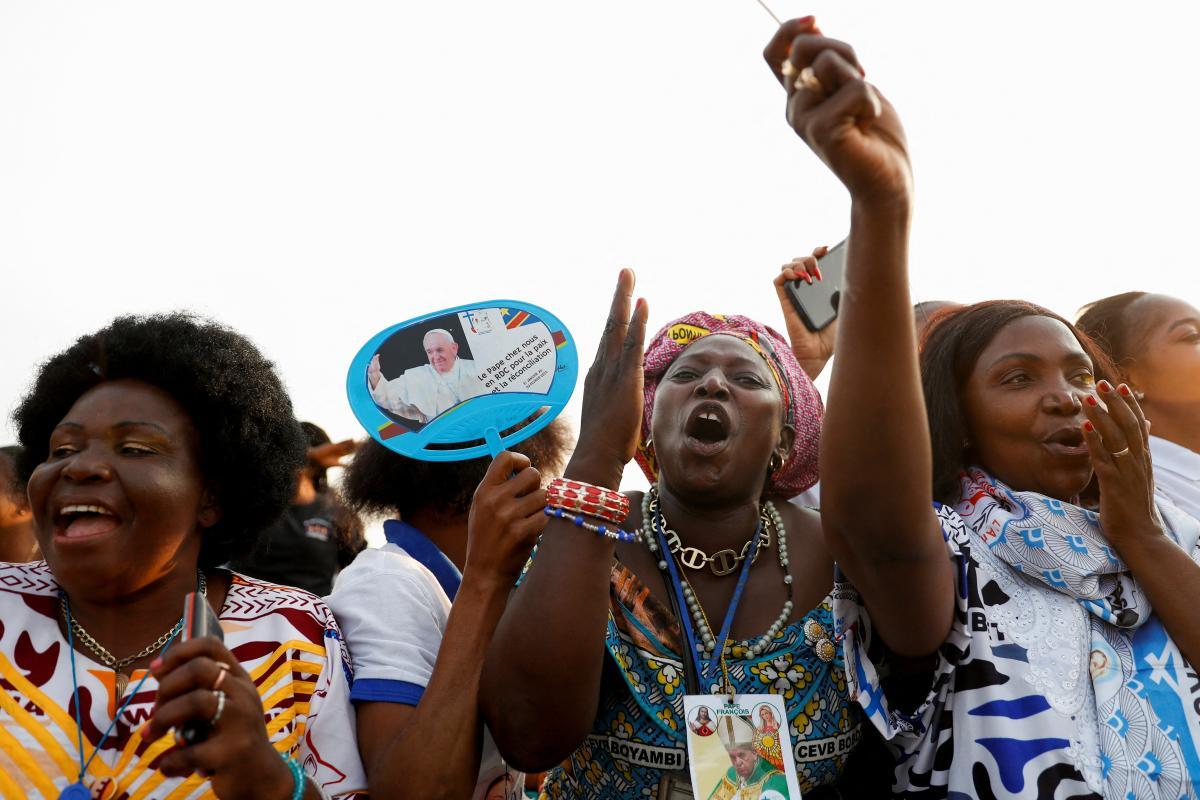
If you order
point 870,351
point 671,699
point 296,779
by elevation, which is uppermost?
point 870,351

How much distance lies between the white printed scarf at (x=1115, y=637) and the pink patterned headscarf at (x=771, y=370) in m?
0.51

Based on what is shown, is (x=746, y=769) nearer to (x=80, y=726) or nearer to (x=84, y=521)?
(x=80, y=726)

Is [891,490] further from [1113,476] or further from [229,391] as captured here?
[229,391]

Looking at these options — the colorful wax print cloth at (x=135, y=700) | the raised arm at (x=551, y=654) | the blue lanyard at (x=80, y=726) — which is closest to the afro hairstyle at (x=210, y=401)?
the colorful wax print cloth at (x=135, y=700)

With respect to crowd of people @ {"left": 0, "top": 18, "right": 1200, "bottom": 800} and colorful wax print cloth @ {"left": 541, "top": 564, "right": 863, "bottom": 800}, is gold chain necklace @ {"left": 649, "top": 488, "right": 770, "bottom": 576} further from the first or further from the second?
colorful wax print cloth @ {"left": 541, "top": 564, "right": 863, "bottom": 800}

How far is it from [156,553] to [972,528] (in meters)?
1.87

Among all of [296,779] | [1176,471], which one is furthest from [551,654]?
[1176,471]

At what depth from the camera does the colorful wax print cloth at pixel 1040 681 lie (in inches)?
87.4

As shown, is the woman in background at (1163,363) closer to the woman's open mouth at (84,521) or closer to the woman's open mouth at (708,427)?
the woman's open mouth at (708,427)

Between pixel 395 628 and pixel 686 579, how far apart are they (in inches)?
28.7

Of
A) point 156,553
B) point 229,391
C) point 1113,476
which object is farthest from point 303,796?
point 1113,476

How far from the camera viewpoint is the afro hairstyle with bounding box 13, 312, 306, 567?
262 centimetres

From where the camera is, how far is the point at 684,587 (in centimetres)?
271

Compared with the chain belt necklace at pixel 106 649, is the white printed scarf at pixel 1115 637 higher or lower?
lower
